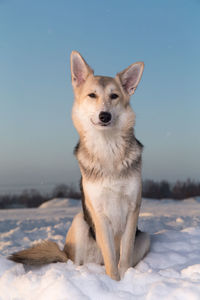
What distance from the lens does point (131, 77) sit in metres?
3.71

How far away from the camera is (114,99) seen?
11.4 feet

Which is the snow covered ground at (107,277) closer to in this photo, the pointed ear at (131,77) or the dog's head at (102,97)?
the dog's head at (102,97)

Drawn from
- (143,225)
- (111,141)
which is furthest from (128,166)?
(143,225)

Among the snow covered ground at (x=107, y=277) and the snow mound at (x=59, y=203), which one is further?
the snow mound at (x=59, y=203)

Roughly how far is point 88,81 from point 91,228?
5.50 ft

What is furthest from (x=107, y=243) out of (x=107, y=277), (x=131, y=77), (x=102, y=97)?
(x=131, y=77)

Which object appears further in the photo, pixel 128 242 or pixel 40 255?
pixel 40 255

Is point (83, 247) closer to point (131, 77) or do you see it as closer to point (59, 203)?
point (131, 77)

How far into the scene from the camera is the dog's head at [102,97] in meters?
3.35

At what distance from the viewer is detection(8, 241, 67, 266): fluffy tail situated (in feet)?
11.9

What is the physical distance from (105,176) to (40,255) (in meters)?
1.25

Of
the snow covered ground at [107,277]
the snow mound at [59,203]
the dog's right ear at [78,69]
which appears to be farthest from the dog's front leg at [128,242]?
the snow mound at [59,203]

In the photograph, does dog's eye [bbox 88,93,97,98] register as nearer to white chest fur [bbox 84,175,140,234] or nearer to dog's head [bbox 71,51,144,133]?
dog's head [bbox 71,51,144,133]

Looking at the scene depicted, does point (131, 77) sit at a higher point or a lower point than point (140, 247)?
higher
